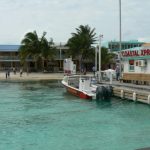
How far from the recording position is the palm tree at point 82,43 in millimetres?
84969

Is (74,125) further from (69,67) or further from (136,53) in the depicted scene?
(69,67)

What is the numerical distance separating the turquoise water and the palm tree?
53.6 meters

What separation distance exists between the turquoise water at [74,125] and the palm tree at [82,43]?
53.6 m

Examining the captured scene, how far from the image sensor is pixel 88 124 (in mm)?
21078

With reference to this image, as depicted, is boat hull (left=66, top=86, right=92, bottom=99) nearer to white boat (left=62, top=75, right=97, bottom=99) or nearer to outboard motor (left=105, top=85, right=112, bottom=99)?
white boat (left=62, top=75, right=97, bottom=99)

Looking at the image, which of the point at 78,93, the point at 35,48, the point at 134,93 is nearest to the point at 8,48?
the point at 35,48

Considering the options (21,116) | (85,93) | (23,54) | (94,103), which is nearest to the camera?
(21,116)

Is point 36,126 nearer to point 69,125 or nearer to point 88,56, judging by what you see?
point 69,125

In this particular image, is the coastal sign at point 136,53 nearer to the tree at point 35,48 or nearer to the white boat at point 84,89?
the white boat at point 84,89

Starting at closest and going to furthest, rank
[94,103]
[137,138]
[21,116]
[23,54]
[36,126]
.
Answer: [137,138]
[36,126]
[21,116]
[94,103]
[23,54]

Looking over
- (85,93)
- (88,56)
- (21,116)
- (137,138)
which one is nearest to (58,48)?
(88,56)

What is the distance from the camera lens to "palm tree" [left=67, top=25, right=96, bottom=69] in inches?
3345

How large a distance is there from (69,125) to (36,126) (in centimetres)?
166

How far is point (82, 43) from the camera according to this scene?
84.5 metres
